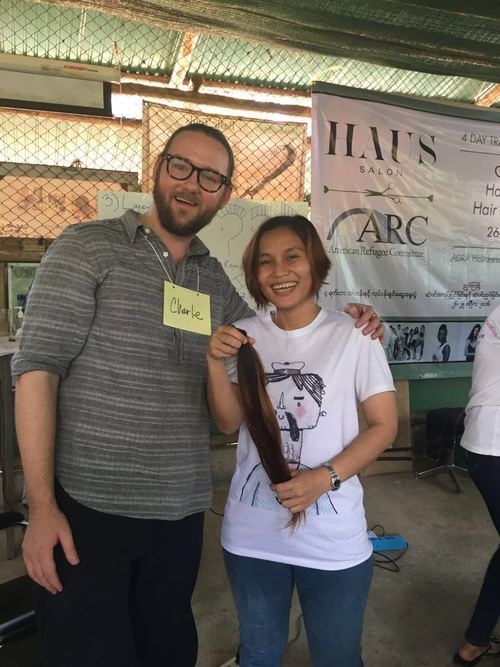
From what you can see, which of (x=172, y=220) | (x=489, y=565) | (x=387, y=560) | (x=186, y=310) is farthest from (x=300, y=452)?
(x=387, y=560)

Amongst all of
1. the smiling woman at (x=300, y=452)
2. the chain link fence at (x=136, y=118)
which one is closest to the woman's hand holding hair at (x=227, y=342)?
the smiling woman at (x=300, y=452)

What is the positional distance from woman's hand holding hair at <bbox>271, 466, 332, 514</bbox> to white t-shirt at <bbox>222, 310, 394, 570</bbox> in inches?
2.7

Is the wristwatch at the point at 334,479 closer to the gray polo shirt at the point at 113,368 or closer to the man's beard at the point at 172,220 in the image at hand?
the gray polo shirt at the point at 113,368

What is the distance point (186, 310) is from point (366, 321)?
1.55 feet

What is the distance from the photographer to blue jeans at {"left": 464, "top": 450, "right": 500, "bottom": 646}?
169cm

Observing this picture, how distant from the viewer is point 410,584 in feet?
8.17

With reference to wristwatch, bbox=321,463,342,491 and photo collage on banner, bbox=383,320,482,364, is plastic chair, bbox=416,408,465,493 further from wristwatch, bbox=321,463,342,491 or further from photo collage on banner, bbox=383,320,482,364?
wristwatch, bbox=321,463,342,491

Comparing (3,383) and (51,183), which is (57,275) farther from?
(51,183)

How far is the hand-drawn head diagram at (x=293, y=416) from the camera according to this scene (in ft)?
3.88

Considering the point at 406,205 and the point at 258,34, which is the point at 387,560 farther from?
the point at 258,34

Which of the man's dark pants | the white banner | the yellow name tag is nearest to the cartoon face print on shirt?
the yellow name tag

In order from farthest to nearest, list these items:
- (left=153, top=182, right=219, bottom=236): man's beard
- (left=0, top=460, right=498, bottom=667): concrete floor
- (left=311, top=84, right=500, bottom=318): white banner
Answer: (left=311, top=84, right=500, bottom=318): white banner → (left=0, top=460, right=498, bottom=667): concrete floor → (left=153, top=182, right=219, bottom=236): man's beard

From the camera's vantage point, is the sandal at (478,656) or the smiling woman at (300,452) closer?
the smiling woman at (300,452)

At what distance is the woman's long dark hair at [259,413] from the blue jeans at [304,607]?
0.50 feet
